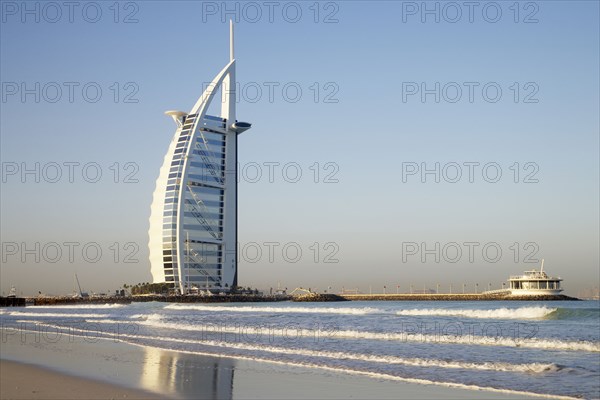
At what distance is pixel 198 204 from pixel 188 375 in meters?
90.7

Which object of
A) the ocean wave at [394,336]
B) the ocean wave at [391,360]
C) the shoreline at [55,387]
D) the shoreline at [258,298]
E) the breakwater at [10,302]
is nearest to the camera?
the shoreline at [55,387]

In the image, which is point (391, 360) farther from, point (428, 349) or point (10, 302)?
point (10, 302)

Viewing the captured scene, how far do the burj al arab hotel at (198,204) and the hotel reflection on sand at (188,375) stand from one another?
83675 millimetres

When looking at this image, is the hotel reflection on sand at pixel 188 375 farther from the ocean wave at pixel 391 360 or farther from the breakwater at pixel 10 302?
the breakwater at pixel 10 302

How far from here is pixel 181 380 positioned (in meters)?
13.4

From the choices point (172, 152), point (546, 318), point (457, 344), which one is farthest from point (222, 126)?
point (457, 344)

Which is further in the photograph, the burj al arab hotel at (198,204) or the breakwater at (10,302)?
the breakwater at (10,302)

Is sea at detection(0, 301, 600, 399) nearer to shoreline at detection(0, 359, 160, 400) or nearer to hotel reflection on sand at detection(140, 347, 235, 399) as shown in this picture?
hotel reflection on sand at detection(140, 347, 235, 399)

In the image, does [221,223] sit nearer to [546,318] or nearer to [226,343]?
[546,318]

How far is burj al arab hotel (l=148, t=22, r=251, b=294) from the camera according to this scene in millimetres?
101188

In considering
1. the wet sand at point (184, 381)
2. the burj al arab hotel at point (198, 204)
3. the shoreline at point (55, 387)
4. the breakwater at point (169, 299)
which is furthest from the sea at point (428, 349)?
the burj al arab hotel at point (198, 204)

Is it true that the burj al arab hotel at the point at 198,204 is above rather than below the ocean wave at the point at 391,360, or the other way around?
above

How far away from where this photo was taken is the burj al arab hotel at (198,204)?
332ft

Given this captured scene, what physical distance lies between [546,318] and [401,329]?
33.3 ft
